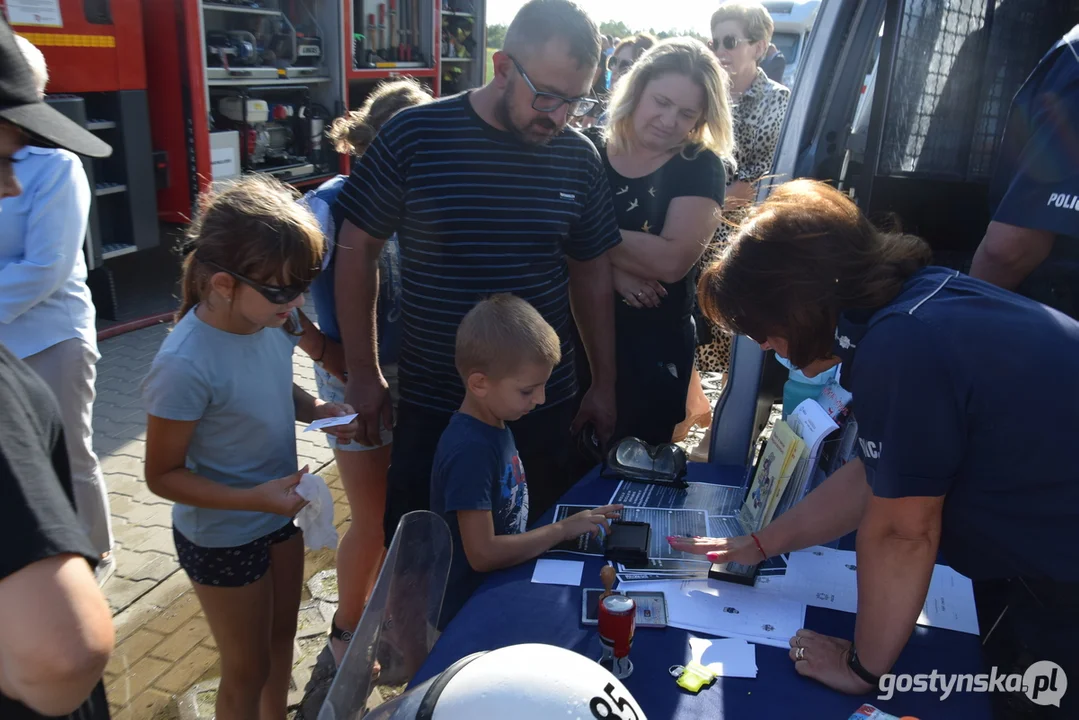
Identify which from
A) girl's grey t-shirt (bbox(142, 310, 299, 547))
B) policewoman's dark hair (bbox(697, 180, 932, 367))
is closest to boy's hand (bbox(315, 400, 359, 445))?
girl's grey t-shirt (bbox(142, 310, 299, 547))

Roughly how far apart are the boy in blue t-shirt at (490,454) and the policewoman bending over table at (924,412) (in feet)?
1.57

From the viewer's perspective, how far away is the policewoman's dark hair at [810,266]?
1.39 metres

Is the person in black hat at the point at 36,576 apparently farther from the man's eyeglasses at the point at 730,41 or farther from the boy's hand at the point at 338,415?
the man's eyeglasses at the point at 730,41

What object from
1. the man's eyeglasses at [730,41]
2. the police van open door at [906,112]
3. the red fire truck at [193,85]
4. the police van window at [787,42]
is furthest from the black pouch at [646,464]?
the police van window at [787,42]

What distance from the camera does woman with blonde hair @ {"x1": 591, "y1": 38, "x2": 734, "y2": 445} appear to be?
2.62 m

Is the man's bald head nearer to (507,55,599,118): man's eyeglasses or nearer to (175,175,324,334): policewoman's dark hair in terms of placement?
(507,55,599,118): man's eyeglasses

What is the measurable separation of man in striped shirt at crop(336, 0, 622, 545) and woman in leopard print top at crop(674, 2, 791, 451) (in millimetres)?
1516

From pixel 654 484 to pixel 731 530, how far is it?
31 cm

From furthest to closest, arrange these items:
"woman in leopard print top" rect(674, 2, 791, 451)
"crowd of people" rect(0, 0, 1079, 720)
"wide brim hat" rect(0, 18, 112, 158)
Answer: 1. "woman in leopard print top" rect(674, 2, 791, 451)
2. "crowd of people" rect(0, 0, 1079, 720)
3. "wide brim hat" rect(0, 18, 112, 158)

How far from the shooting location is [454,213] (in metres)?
2.14

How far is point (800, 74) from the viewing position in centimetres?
288

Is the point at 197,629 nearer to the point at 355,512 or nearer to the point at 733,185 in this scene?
the point at 355,512

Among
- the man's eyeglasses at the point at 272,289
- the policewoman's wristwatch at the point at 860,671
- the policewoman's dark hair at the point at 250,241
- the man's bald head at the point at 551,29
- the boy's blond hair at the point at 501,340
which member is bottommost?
the policewoman's wristwatch at the point at 860,671

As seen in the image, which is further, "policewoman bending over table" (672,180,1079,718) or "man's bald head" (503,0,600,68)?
"man's bald head" (503,0,600,68)
